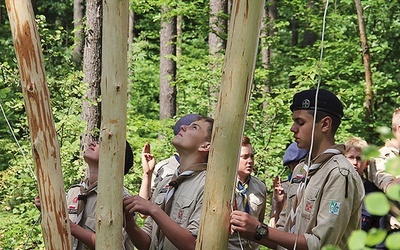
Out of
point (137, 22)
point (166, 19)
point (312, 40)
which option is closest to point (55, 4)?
point (137, 22)

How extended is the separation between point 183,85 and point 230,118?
853cm

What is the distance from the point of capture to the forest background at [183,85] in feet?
24.9

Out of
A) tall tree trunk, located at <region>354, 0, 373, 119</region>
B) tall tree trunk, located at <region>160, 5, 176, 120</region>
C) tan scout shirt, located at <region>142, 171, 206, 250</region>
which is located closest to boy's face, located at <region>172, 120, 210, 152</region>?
tan scout shirt, located at <region>142, 171, 206, 250</region>

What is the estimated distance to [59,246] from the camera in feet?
11.6

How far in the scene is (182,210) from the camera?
3705 millimetres

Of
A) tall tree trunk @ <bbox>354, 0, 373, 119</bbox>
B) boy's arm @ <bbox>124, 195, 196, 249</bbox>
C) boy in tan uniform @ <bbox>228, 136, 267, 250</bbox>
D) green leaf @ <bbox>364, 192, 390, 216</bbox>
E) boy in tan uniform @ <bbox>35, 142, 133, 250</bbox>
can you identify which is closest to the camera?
green leaf @ <bbox>364, 192, 390, 216</bbox>

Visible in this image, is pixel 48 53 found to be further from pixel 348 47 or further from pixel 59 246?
pixel 348 47

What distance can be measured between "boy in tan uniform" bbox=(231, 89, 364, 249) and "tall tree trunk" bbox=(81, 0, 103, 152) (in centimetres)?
468

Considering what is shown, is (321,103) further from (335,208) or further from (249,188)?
(249,188)

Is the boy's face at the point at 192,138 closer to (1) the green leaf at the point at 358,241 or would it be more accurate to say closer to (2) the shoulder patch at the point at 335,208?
(2) the shoulder patch at the point at 335,208

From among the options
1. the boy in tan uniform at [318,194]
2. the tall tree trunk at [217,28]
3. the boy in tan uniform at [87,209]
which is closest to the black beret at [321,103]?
the boy in tan uniform at [318,194]

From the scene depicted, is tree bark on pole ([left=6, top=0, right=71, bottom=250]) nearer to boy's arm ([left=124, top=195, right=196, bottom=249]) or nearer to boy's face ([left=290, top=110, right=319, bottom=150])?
boy's arm ([left=124, top=195, right=196, bottom=249])

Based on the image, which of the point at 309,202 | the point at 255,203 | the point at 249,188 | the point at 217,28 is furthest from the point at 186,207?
the point at 217,28

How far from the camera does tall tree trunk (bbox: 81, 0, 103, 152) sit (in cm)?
792
